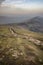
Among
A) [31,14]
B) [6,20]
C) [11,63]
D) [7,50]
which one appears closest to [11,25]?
[6,20]

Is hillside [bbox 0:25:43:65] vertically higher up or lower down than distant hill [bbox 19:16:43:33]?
lower down

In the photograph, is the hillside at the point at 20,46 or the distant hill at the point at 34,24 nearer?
the hillside at the point at 20,46

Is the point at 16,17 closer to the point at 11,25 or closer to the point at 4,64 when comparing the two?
the point at 11,25

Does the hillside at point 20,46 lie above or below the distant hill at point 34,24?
below

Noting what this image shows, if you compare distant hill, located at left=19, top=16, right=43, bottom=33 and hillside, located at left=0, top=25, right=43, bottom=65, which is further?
distant hill, located at left=19, top=16, right=43, bottom=33

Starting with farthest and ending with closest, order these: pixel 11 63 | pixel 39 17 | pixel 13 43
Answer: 1. pixel 39 17
2. pixel 13 43
3. pixel 11 63
